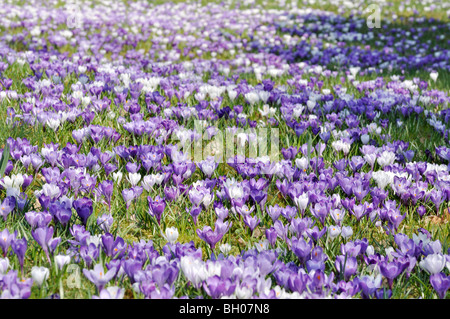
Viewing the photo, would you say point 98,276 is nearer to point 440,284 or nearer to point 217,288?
point 217,288

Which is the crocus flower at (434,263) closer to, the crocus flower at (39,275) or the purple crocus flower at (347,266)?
the purple crocus flower at (347,266)

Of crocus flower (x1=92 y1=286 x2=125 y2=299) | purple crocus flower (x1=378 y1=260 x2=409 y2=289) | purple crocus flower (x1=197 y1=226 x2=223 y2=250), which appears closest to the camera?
crocus flower (x1=92 y1=286 x2=125 y2=299)

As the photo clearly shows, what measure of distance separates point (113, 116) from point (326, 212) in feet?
9.64

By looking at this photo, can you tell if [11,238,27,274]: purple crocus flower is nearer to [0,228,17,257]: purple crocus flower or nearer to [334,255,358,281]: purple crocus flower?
[0,228,17,257]: purple crocus flower

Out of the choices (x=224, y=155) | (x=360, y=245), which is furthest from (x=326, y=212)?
(x=224, y=155)

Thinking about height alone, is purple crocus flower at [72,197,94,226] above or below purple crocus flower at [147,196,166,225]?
above

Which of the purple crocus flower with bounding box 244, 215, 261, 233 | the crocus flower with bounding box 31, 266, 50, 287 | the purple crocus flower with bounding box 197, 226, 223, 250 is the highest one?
the crocus flower with bounding box 31, 266, 50, 287

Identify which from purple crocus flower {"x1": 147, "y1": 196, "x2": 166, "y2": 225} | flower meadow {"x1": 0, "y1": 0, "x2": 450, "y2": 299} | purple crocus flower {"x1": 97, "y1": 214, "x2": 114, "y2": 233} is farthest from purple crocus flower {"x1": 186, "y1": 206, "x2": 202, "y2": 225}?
purple crocus flower {"x1": 97, "y1": 214, "x2": 114, "y2": 233}

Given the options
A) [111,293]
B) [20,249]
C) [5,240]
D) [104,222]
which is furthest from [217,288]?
[5,240]

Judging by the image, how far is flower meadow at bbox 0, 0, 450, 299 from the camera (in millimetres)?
2604

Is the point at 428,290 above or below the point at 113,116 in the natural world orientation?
below

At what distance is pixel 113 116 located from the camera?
5250mm

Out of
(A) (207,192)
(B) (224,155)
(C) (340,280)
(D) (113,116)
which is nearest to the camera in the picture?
(C) (340,280)
